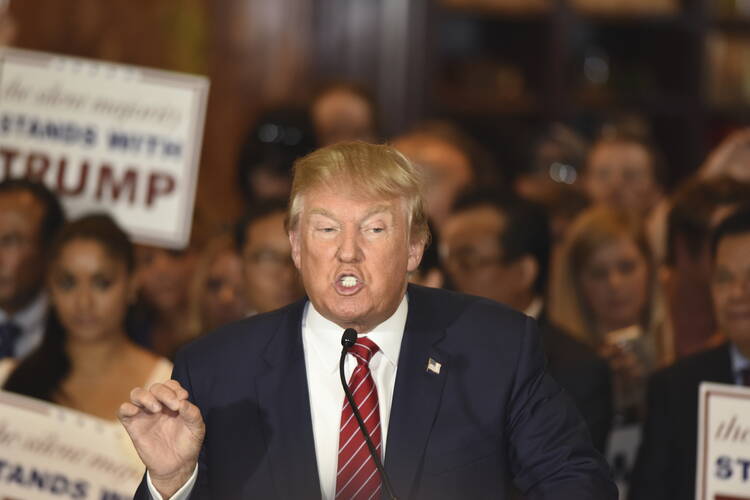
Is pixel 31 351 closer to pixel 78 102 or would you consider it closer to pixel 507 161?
pixel 78 102

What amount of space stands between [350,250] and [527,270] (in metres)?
1.92

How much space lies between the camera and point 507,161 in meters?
7.56

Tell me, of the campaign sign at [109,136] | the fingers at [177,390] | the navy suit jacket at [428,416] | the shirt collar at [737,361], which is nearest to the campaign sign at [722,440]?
the shirt collar at [737,361]

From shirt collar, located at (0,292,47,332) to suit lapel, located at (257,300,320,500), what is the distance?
6.03 feet

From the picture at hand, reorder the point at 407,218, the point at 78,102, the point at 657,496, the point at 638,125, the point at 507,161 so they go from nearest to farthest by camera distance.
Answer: the point at 407,218 → the point at 657,496 → the point at 78,102 → the point at 638,125 → the point at 507,161

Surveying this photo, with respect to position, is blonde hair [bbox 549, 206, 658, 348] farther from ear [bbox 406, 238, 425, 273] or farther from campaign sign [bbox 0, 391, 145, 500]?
ear [bbox 406, 238, 425, 273]

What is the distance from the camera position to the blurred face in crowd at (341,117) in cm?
558

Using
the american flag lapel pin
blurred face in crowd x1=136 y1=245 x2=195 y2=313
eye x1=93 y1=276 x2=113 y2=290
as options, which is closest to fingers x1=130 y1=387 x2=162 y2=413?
the american flag lapel pin

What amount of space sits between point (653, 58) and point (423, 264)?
4.63 metres

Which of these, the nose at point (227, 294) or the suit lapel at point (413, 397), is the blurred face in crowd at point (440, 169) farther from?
the suit lapel at point (413, 397)

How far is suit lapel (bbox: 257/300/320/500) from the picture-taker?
2.34 m

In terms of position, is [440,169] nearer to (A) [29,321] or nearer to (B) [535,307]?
(B) [535,307]

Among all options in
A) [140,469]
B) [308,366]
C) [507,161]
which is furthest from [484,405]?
[507,161]

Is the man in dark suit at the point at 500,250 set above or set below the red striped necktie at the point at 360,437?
above
